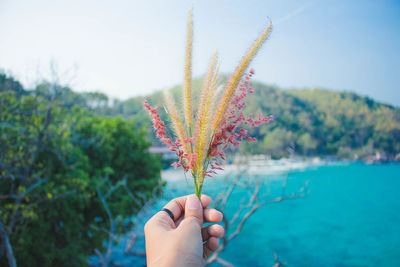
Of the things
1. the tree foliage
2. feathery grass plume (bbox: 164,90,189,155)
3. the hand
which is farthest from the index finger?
the tree foliage

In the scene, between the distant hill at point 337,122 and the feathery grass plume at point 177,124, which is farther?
the distant hill at point 337,122

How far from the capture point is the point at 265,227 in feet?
81.4

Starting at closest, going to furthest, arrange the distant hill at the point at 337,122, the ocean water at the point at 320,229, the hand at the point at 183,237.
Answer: the hand at the point at 183,237 < the ocean water at the point at 320,229 < the distant hill at the point at 337,122

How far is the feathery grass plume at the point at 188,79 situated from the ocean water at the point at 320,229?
21.9ft

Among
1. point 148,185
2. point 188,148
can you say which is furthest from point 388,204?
point 188,148

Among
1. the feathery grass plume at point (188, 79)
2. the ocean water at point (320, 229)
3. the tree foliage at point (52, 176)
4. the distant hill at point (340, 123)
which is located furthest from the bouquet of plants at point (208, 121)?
the distant hill at point (340, 123)

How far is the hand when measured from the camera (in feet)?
3.34

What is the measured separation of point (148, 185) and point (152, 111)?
10873 millimetres

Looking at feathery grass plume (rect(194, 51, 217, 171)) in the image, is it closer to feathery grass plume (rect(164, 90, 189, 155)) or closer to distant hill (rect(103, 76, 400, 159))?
feathery grass plume (rect(164, 90, 189, 155))

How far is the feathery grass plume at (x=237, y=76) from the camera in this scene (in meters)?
1.06

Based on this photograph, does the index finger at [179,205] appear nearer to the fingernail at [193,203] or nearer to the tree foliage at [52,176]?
the fingernail at [193,203]

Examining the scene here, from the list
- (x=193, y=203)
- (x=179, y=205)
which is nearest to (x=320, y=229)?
(x=179, y=205)

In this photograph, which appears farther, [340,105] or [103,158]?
[340,105]

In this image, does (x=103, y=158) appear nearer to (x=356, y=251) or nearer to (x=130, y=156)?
(x=130, y=156)
